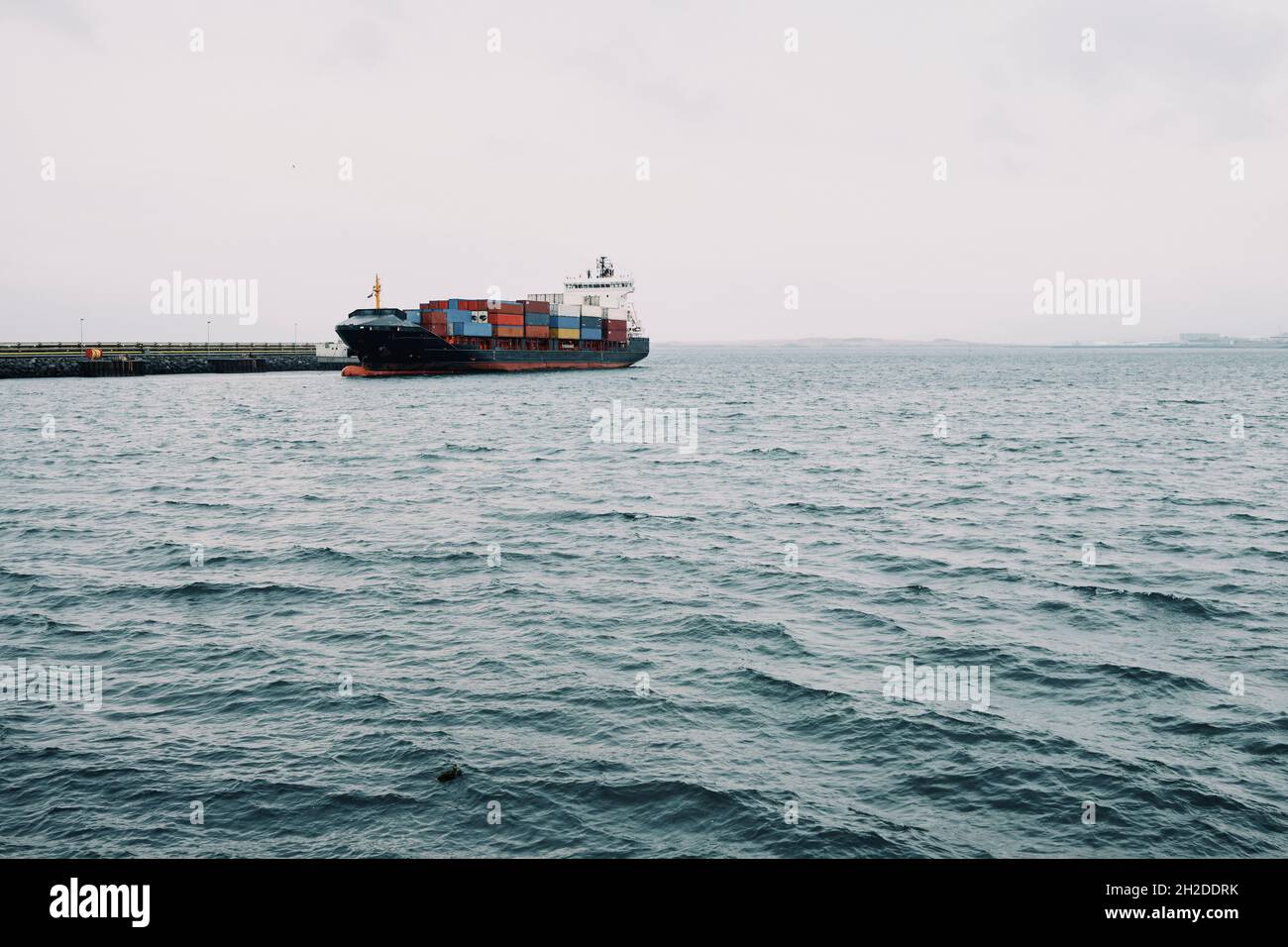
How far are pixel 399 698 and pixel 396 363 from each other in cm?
9277

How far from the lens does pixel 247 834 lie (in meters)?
10.4

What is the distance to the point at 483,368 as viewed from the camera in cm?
11162

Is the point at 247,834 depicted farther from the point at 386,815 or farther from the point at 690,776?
the point at 690,776

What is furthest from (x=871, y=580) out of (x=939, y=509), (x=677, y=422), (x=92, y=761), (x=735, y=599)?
(x=677, y=422)

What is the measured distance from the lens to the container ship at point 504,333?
99.4m
